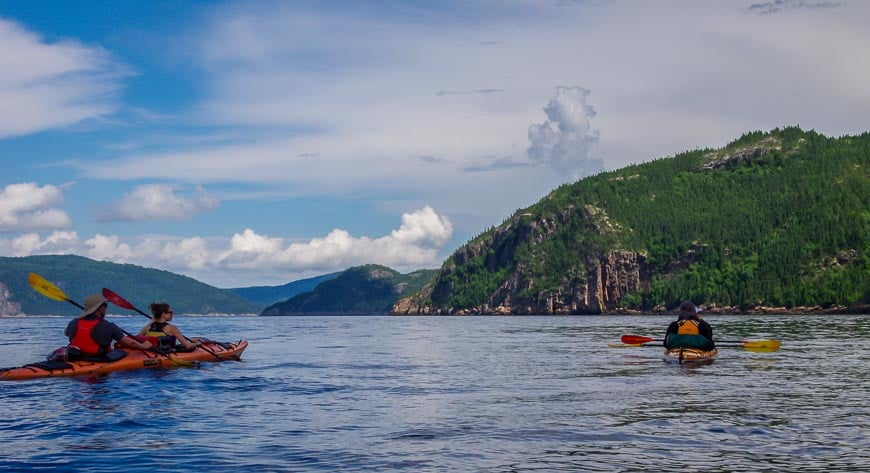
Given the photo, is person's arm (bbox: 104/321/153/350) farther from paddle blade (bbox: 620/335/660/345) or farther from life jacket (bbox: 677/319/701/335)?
paddle blade (bbox: 620/335/660/345)

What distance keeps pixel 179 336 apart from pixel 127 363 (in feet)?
14.1

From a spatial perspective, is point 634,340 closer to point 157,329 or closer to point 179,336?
point 179,336

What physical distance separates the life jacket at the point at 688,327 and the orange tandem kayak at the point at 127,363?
70.7ft

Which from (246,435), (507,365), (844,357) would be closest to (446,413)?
(246,435)

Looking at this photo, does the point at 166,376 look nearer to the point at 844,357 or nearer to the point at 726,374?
the point at 726,374

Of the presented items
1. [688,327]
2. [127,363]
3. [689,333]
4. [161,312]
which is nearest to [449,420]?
[127,363]

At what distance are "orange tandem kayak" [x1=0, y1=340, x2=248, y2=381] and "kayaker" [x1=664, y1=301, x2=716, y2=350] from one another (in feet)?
69.7

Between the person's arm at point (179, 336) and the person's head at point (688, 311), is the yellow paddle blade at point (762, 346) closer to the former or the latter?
the person's head at point (688, 311)

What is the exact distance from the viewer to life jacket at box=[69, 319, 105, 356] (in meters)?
29.6

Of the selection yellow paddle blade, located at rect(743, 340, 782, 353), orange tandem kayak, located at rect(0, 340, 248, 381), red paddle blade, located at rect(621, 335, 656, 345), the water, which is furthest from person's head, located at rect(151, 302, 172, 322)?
yellow paddle blade, located at rect(743, 340, 782, 353)

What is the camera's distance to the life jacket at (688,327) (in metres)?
37.0

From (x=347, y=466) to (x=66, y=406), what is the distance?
11.8 metres

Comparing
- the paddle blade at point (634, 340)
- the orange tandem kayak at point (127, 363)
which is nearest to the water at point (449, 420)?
the orange tandem kayak at point (127, 363)

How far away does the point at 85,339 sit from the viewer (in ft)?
97.6
